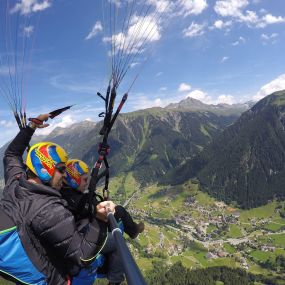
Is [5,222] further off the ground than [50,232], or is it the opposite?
[5,222]

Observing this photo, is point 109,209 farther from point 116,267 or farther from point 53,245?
point 116,267

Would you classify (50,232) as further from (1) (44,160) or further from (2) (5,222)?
(1) (44,160)

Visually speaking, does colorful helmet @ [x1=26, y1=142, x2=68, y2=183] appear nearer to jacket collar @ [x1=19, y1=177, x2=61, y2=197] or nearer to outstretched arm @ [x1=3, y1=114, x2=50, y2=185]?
jacket collar @ [x1=19, y1=177, x2=61, y2=197]

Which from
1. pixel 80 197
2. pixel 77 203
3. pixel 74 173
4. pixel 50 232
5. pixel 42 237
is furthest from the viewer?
pixel 74 173

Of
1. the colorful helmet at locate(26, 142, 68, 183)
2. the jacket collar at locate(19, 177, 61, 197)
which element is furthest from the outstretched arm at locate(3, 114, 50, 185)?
the jacket collar at locate(19, 177, 61, 197)

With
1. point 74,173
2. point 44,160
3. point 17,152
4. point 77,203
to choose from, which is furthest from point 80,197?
point 44,160

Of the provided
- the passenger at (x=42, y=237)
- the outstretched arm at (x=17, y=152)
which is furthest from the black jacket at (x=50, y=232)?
the outstretched arm at (x=17, y=152)

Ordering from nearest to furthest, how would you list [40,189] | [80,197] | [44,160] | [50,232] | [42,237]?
[50,232] → [42,237] → [40,189] → [44,160] → [80,197]
